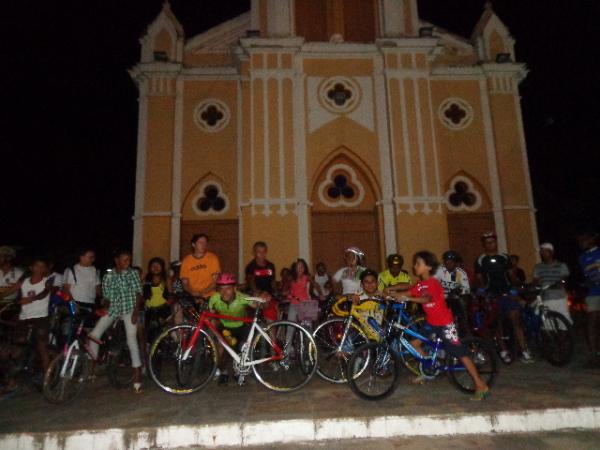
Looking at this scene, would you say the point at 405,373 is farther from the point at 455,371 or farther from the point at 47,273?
the point at 47,273

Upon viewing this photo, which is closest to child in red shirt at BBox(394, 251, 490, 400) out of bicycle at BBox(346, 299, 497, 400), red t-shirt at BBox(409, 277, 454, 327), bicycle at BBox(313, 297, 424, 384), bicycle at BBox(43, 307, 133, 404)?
red t-shirt at BBox(409, 277, 454, 327)

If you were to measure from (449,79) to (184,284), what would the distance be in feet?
40.0

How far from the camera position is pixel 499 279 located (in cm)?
674

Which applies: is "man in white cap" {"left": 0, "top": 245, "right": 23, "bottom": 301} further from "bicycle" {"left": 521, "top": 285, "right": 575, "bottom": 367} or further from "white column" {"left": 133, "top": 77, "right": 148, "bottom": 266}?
"bicycle" {"left": 521, "top": 285, "right": 575, "bottom": 367}

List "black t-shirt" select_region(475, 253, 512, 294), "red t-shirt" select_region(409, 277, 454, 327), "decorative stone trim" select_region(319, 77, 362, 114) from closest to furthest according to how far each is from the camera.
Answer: "red t-shirt" select_region(409, 277, 454, 327) < "black t-shirt" select_region(475, 253, 512, 294) < "decorative stone trim" select_region(319, 77, 362, 114)

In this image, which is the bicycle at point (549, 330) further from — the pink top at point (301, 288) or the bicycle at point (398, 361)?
the pink top at point (301, 288)

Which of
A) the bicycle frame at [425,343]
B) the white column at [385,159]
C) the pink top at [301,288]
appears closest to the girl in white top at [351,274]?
the pink top at [301,288]

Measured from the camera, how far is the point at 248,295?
6145mm

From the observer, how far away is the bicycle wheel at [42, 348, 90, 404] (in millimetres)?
5090

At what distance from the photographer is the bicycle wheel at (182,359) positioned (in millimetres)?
5207

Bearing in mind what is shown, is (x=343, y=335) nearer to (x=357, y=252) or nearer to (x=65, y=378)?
(x=357, y=252)

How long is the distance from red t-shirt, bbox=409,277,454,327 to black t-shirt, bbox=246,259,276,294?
254 centimetres

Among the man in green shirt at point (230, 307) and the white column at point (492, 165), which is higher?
the white column at point (492, 165)

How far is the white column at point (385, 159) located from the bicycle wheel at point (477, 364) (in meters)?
7.20
